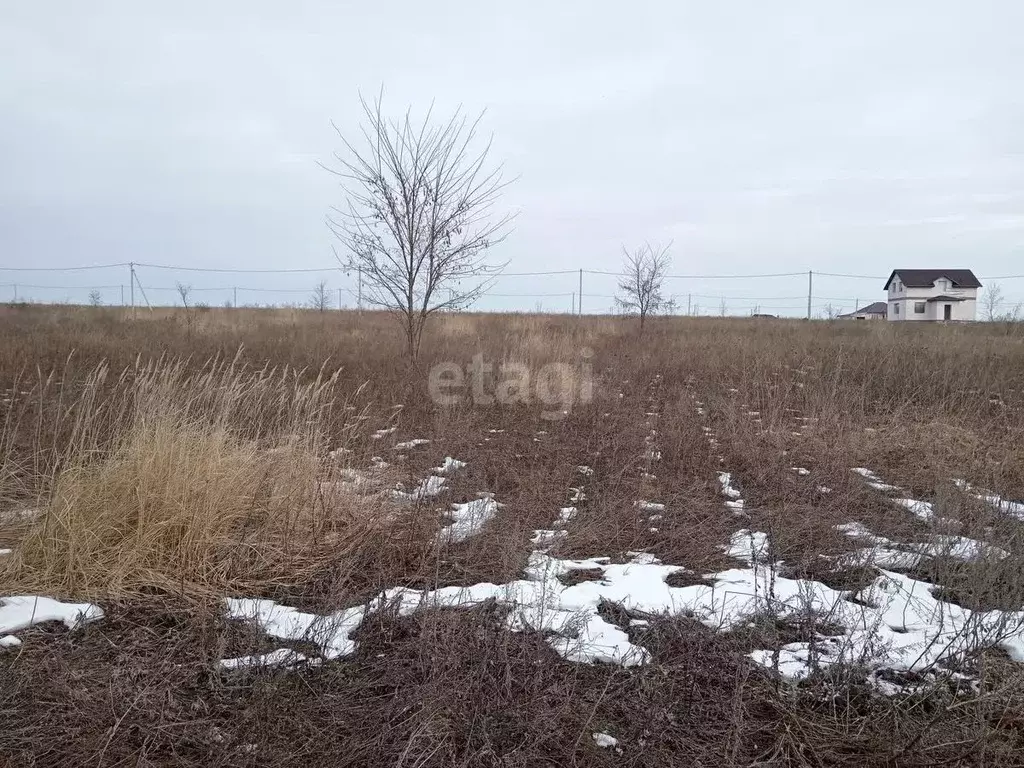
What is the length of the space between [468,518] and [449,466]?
1160mm

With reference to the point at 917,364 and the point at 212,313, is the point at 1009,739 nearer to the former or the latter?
the point at 917,364

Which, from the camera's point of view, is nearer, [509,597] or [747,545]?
[509,597]

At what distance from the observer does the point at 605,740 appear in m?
1.77

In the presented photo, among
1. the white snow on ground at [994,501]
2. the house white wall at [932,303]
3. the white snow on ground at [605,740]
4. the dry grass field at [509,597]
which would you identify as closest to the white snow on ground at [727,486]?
the dry grass field at [509,597]

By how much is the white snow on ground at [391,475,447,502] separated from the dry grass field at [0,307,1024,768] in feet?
0.17

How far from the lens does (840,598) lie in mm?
2480

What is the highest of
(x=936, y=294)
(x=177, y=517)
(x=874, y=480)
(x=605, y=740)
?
(x=936, y=294)

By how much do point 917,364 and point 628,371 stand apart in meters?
4.27

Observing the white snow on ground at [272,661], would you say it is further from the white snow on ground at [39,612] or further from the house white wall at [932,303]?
the house white wall at [932,303]

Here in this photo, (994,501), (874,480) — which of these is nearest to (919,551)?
(994,501)

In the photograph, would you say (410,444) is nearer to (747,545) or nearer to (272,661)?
(747,545)

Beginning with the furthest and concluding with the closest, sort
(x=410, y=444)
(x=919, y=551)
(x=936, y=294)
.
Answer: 1. (x=936, y=294)
2. (x=410, y=444)
3. (x=919, y=551)

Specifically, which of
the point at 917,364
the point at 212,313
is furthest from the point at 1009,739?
the point at 212,313

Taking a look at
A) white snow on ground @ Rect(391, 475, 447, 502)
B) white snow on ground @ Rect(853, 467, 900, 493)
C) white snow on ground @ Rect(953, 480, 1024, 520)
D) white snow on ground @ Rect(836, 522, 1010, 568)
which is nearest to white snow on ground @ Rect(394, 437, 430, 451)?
white snow on ground @ Rect(391, 475, 447, 502)
